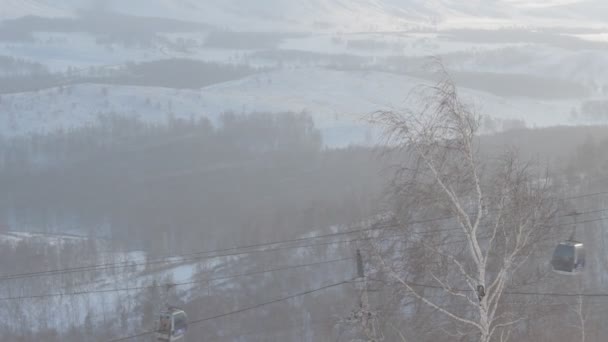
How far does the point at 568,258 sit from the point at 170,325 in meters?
5.31

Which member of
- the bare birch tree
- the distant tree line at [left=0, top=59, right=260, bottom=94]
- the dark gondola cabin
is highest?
the bare birch tree

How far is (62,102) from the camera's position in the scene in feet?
316

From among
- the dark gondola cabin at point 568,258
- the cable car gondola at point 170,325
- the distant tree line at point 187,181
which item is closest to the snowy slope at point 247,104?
the distant tree line at point 187,181

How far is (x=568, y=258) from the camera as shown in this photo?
11406 millimetres

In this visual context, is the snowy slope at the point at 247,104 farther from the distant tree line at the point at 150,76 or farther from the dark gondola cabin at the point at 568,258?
the dark gondola cabin at the point at 568,258

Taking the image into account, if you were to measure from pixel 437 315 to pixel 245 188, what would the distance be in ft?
184

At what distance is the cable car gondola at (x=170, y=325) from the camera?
9977 mm

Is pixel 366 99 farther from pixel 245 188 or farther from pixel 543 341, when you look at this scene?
pixel 543 341

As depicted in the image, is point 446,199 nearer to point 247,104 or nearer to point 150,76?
point 247,104

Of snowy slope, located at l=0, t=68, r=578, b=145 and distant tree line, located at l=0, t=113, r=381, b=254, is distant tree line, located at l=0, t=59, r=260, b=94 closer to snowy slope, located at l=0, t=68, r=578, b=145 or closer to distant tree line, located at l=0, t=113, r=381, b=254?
snowy slope, located at l=0, t=68, r=578, b=145

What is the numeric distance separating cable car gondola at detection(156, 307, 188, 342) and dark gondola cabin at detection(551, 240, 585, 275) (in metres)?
5.03

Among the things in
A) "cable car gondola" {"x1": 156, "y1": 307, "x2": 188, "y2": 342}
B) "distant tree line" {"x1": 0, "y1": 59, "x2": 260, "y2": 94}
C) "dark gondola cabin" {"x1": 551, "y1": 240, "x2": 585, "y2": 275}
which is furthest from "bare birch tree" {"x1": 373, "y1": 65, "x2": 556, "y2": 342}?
"distant tree line" {"x1": 0, "y1": 59, "x2": 260, "y2": 94}

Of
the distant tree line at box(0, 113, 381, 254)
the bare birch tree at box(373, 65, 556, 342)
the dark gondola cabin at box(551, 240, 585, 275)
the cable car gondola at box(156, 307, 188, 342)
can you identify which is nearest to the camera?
the bare birch tree at box(373, 65, 556, 342)

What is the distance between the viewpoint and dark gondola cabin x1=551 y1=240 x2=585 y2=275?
11.4m
